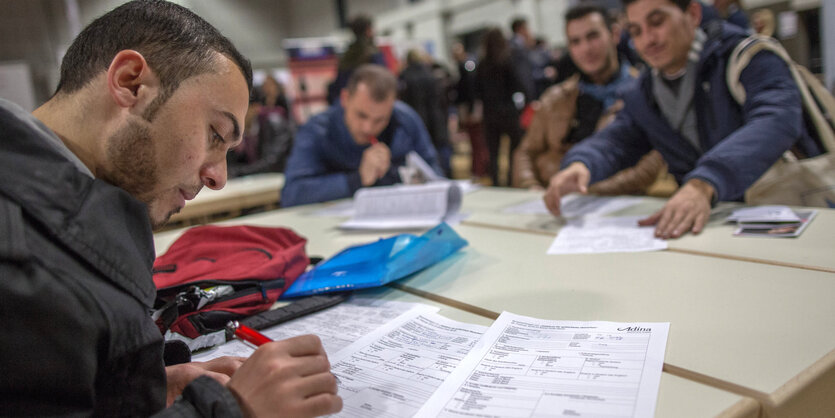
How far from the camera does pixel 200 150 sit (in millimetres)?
642

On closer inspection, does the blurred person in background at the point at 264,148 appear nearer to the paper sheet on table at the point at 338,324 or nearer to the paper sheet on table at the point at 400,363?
the paper sheet on table at the point at 338,324

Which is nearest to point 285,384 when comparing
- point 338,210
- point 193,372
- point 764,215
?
point 193,372

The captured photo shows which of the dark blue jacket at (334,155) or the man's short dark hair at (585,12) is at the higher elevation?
the man's short dark hair at (585,12)

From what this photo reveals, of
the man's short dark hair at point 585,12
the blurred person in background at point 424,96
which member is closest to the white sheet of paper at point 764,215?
the man's short dark hair at point 585,12

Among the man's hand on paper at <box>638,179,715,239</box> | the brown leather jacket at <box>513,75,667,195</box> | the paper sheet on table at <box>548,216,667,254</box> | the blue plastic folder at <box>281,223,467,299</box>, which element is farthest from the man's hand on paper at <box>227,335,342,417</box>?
the brown leather jacket at <box>513,75,667,195</box>

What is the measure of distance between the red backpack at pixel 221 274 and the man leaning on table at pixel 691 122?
779 mm

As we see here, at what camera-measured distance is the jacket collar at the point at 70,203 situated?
0.47m

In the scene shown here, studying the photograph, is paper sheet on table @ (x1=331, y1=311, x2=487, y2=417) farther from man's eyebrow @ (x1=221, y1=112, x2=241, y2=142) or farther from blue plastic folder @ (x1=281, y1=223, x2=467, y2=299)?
man's eyebrow @ (x1=221, y1=112, x2=241, y2=142)

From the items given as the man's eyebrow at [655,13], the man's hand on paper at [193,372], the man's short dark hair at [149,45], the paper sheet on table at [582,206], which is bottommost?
the paper sheet on table at [582,206]

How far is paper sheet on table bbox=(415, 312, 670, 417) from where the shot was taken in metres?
0.53

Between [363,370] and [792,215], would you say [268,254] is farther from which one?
[792,215]

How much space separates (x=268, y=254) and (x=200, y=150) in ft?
1.64

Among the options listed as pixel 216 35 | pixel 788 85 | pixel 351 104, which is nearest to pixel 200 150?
pixel 216 35

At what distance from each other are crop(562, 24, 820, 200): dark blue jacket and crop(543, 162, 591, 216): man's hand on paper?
0.25 ft
